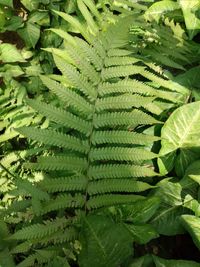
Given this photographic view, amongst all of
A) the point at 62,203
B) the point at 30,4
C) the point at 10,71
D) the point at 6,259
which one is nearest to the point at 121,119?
the point at 62,203

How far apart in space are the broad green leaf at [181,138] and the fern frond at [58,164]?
0.47 meters

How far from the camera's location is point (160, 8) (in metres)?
2.70

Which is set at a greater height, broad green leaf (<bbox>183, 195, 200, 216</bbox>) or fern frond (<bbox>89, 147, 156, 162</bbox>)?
fern frond (<bbox>89, 147, 156, 162</bbox>)

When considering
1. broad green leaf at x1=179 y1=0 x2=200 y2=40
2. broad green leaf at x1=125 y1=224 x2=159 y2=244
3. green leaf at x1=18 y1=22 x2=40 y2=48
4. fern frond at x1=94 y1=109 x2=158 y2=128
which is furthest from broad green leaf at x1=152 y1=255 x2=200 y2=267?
green leaf at x1=18 y1=22 x2=40 y2=48

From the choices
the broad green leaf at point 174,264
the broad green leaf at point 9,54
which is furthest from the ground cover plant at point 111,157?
the broad green leaf at point 9,54

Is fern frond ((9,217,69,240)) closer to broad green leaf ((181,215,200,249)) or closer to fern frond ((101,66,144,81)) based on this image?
broad green leaf ((181,215,200,249))

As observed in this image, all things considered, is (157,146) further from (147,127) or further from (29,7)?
(29,7)

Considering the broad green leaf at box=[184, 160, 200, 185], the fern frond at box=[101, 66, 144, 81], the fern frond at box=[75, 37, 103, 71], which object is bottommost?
the broad green leaf at box=[184, 160, 200, 185]

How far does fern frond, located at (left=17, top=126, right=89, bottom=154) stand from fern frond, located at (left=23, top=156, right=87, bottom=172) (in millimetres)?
61

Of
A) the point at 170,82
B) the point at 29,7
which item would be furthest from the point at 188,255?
the point at 29,7

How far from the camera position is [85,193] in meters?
2.00

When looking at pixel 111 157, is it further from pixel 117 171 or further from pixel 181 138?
pixel 181 138

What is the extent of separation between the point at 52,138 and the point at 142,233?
1.97 feet

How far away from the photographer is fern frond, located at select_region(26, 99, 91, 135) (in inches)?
72.9
